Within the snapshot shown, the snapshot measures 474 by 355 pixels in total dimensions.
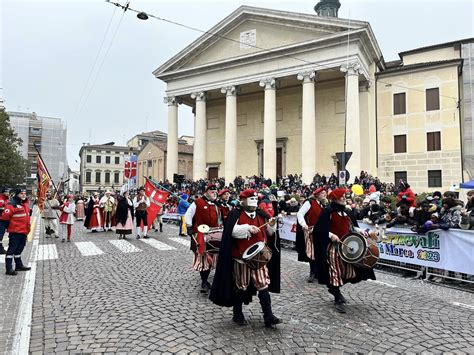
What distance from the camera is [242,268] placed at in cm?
448

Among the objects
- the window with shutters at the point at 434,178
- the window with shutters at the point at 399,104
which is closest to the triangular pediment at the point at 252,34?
the window with shutters at the point at 399,104

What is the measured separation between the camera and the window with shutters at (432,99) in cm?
2848

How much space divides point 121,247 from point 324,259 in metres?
7.80

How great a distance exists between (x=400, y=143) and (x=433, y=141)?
2351 millimetres

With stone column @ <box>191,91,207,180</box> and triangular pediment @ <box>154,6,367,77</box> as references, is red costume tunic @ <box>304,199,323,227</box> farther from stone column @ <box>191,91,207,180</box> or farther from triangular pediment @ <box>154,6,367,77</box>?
stone column @ <box>191,91,207,180</box>

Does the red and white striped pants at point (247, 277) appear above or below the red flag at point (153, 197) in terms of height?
below

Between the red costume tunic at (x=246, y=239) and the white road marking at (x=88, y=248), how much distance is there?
6965mm

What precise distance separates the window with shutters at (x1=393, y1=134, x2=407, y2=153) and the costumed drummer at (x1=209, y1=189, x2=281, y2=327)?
2808 cm

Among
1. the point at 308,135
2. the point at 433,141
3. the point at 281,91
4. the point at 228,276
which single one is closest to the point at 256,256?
the point at 228,276

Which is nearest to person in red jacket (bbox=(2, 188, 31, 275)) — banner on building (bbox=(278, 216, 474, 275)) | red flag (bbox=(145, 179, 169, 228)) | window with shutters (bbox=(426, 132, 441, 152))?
red flag (bbox=(145, 179, 169, 228))

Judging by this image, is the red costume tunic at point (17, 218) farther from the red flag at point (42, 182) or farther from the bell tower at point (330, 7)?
the bell tower at point (330, 7)

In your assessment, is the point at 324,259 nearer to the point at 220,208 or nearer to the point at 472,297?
the point at 220,208

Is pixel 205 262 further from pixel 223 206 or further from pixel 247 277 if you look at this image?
pixel 247 277

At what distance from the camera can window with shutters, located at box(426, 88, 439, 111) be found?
93.5 feet
